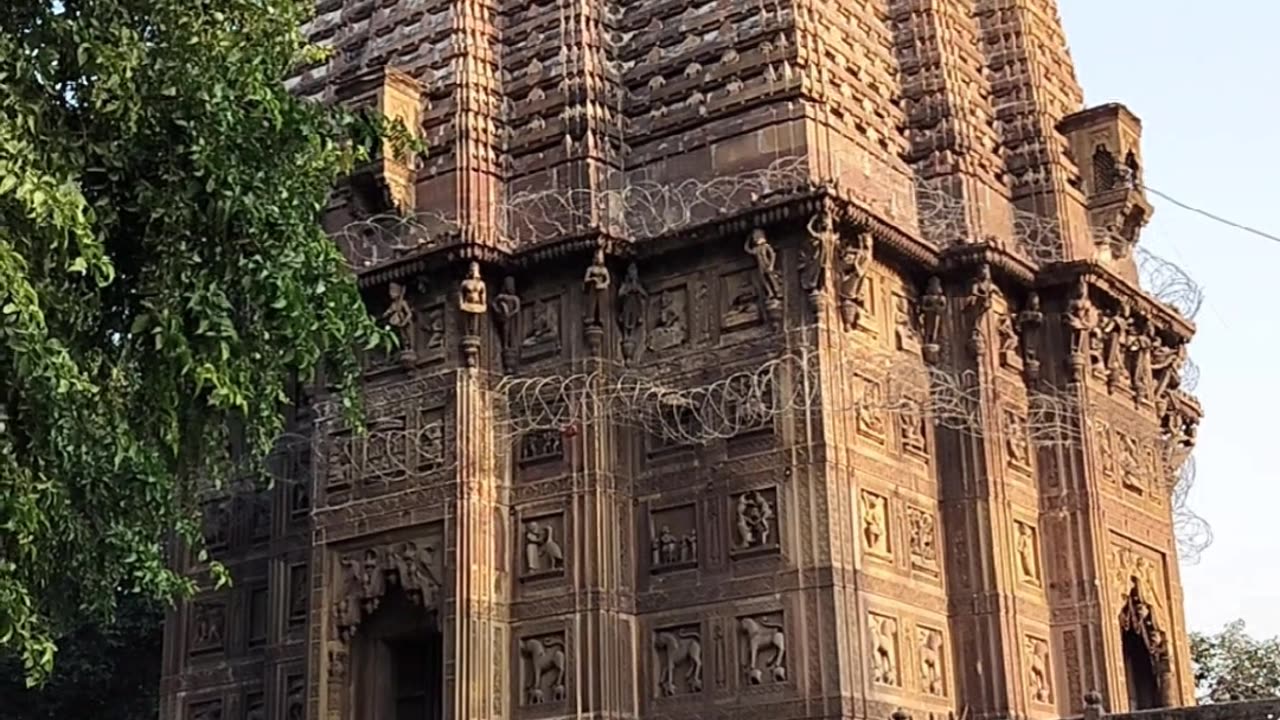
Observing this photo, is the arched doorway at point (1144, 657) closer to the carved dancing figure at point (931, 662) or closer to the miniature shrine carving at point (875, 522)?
the carved dancing figure at point (931, 662)

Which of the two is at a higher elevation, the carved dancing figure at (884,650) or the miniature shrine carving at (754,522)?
the miniature shrine carving at (754,522)

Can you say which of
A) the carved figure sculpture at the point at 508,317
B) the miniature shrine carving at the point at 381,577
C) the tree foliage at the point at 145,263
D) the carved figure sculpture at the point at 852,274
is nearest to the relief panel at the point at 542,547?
the miniature shrine carving at the point at 381,577

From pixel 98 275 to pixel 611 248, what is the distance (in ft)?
25.5

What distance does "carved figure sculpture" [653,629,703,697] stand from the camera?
19125mm

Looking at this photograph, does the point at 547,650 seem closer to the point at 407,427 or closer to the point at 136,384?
the point at 407,427

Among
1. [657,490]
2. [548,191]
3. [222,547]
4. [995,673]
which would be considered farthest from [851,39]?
[222,547]

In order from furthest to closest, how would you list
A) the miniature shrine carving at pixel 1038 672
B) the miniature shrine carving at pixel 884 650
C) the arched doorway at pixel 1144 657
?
the arched doorway at pixel 1144 657
the miniature shrine carving at pixel 1038 672
the miniature shrine carving at pixel 884 650

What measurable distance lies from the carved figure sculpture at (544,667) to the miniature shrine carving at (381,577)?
1.24 m

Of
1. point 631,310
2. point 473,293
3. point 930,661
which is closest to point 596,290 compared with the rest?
point 631,310

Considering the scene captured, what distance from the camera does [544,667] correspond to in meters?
19.7

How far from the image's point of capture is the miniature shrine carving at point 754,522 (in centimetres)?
1900

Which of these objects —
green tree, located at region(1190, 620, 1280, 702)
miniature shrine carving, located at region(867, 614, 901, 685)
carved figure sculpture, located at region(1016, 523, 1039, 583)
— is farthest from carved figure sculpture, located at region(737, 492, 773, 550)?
green tree, located at region(1190, 620, 1280, 702)

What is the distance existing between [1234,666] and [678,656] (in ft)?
77.6

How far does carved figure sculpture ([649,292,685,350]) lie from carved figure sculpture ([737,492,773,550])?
2104mm
